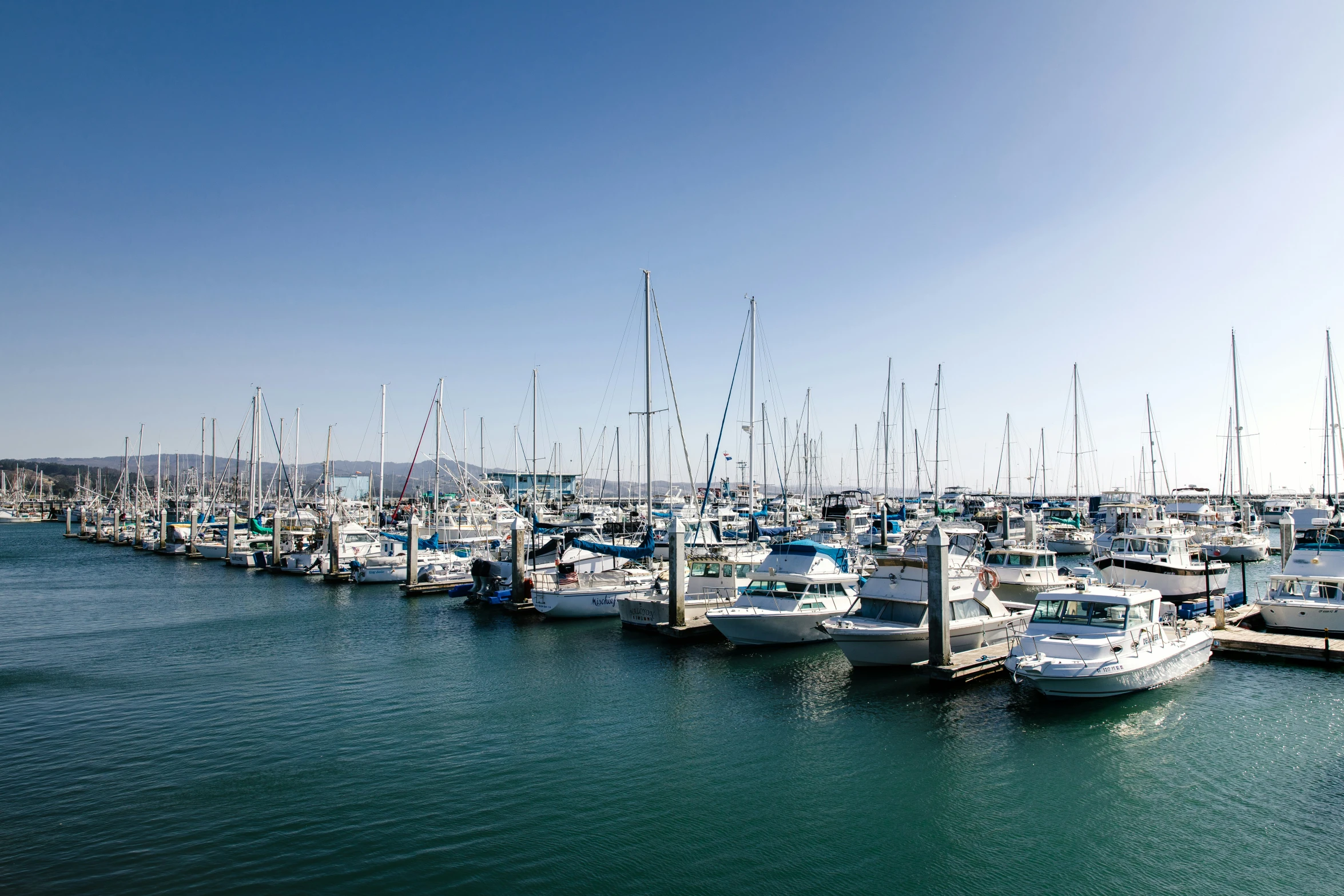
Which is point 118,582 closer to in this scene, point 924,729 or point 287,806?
point 287,806

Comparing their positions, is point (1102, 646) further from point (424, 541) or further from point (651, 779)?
point (424, 541)

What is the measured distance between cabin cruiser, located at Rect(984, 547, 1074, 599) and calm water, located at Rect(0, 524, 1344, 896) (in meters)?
11.6

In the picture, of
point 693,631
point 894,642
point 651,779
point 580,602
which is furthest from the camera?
point 580,602

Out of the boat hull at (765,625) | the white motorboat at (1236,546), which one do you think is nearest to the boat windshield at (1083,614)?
the boat hull at (765,625)

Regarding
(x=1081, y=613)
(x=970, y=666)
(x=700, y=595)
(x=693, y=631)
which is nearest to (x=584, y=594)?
(x=700, y=595)

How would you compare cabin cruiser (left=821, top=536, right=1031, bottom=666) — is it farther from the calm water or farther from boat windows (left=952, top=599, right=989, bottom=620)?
the calm water

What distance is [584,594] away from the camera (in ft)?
128

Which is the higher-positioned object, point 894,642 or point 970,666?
point 894,642

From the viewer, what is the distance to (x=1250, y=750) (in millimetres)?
18484

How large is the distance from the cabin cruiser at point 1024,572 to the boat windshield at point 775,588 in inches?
474

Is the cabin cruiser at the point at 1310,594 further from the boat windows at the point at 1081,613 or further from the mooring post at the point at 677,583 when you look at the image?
the mooring post at the point at 677,583

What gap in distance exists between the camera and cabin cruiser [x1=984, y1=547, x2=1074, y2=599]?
3769 cm

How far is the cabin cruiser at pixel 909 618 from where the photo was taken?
85.4 ft

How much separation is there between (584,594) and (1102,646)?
24.2 metres
